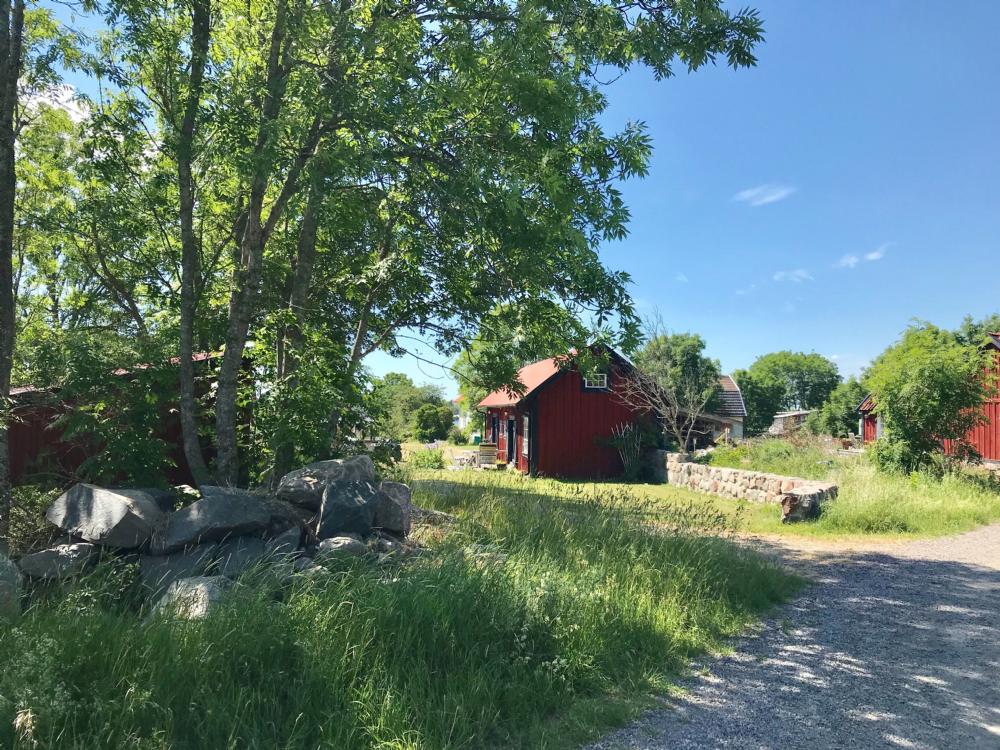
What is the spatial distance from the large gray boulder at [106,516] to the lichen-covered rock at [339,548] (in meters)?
1.59

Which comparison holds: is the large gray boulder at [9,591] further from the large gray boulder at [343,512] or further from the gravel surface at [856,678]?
the gravel surface at [856,678]

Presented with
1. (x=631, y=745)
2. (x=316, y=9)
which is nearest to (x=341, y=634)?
(x=631, y=745)

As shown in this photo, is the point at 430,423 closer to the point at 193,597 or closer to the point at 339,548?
the point at 339,548

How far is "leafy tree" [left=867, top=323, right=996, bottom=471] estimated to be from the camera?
14.2 metres

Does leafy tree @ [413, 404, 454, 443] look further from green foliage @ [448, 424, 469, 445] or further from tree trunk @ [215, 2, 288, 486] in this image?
tree trunk @ [215, 2, 288, 486]

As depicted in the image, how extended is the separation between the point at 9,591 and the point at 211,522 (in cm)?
159

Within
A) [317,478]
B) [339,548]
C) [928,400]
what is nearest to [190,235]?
[317,478]

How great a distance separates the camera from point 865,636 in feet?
18.4

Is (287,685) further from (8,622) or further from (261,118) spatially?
(261,118)

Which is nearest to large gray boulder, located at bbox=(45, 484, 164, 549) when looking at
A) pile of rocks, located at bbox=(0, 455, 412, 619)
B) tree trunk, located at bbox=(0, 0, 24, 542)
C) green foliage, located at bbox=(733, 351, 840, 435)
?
pile of rocks, located at bbox=(0, 455, 412, 619)

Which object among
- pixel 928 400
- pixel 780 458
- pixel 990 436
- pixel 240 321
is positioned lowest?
pixel 780 458

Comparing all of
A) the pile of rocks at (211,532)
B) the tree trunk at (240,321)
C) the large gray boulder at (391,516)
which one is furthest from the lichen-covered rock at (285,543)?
the tree trunk at (240,321)

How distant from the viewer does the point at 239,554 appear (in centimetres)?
567

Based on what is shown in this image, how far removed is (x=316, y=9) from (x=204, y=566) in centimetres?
662
